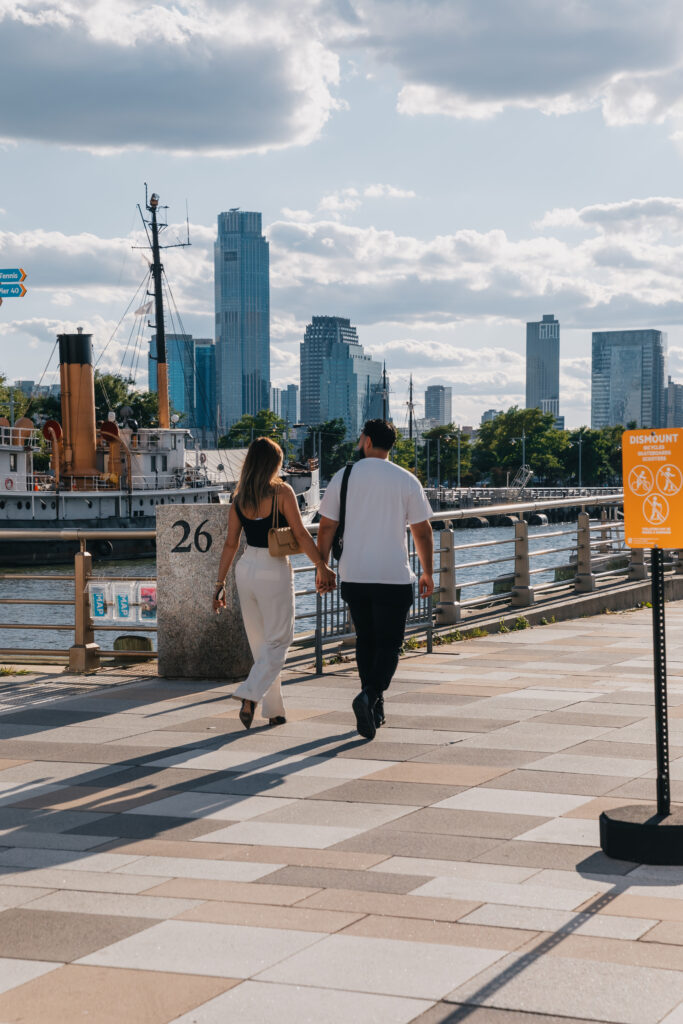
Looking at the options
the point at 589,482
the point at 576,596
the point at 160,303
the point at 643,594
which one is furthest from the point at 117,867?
the point at 589,482

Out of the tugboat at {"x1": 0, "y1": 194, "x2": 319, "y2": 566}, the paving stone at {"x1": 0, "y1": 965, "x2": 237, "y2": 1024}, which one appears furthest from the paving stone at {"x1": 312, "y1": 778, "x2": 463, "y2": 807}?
the tugboat at {"x1": 0, "y1": 194, "x2": 319, "y2": 566}

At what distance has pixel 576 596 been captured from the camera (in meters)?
16.8

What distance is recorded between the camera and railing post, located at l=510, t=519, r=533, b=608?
1513cm

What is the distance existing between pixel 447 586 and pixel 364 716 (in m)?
6.11

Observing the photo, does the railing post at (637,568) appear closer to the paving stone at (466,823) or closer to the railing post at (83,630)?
the railing post at (83,630)

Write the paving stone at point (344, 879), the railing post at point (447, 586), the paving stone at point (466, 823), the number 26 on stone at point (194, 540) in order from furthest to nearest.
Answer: the railing post at point (447, 586), the number 26 on stone at point (194, 540), the paving stone at point (466, 823), the paving stone at point (344, 879)

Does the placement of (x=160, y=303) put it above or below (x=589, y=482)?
above

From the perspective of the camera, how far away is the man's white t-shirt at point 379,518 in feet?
25.1

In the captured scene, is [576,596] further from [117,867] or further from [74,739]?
[117,867]

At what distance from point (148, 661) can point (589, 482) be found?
558ft

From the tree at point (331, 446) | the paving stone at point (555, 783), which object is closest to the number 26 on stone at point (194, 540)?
the paving stone at point (555, 783)

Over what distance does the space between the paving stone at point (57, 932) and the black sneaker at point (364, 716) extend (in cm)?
305

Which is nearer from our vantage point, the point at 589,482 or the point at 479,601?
the point at 479,601

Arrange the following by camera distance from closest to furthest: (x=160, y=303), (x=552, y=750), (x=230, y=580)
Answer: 1. (x=552, y=750)
2. (x=230, y=580)
3. (x=160, y=303)
